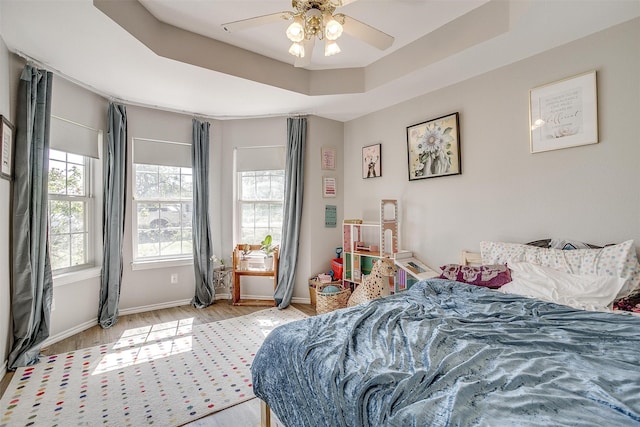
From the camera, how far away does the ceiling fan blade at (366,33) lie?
1776 millimetres

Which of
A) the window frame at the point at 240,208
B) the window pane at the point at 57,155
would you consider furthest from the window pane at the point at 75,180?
the window frame at the point at 240,208

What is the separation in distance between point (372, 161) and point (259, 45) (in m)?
1.86

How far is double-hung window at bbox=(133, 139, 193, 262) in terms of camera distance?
376 cm

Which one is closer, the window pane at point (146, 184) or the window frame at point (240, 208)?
the window pane at point (146, 184)

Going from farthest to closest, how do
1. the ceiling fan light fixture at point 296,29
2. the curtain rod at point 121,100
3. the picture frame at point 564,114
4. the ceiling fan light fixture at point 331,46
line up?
the curtain rod at point 121,100
the picture frame at point 564,114
the ceiling fan light fixture at point 331,46
the ceiling fan light fixture at point 296,29

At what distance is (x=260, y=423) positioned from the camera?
67.2 inches

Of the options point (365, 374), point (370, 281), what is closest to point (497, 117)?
point (370, 281)

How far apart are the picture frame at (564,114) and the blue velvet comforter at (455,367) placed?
133 cm

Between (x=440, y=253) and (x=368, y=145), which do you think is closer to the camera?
(x=440, y=253)

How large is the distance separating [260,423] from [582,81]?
315 centimetres

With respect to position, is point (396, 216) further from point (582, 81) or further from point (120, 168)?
point (120, 168)

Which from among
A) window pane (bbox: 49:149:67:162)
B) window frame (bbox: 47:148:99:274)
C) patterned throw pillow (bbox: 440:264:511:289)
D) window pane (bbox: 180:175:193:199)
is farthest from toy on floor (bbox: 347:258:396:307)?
window pane (bbox: 49:149:67:162)

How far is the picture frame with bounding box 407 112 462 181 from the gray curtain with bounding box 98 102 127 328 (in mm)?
3284

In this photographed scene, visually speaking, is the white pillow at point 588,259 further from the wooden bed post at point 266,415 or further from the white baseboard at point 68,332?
the white baseboard at point 68,332
